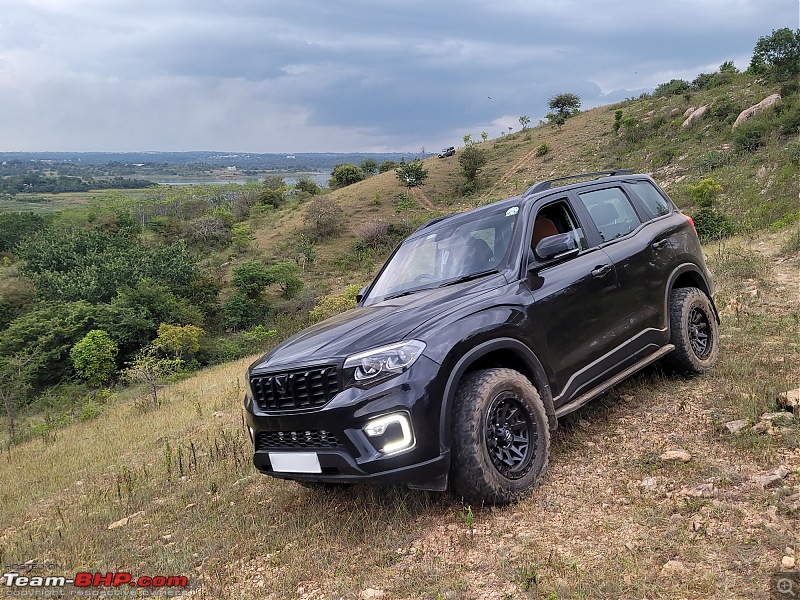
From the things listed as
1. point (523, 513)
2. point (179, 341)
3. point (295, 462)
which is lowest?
point (179, 341)

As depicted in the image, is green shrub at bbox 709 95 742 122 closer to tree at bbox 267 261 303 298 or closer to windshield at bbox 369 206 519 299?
tree at bbox 267 261 303 298

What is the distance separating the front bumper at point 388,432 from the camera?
3.07 metres

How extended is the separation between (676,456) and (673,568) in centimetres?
130

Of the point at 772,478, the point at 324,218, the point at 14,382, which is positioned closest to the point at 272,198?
the point at 324,218

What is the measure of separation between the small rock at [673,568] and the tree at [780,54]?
32.0m

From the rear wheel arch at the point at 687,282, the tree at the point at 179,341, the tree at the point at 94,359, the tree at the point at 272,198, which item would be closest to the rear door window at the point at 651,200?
the rear wheel arch at the point at 687,282

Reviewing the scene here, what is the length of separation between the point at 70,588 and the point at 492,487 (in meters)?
2.82

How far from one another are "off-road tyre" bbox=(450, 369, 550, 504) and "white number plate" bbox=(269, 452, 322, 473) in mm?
815

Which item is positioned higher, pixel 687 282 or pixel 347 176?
pixel 347 176

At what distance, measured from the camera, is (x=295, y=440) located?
340 centimetres

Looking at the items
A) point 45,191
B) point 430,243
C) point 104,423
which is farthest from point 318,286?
point 45,191

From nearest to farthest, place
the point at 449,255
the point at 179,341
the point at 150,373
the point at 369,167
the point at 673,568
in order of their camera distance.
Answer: the point at 673,568, the point at 449,255, the point at 150,373, the point at 179,341, the point at 369,167

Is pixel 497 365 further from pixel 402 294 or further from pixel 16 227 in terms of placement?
pixel 16 227

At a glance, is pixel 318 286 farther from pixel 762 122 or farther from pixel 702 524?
pixel 702 524
